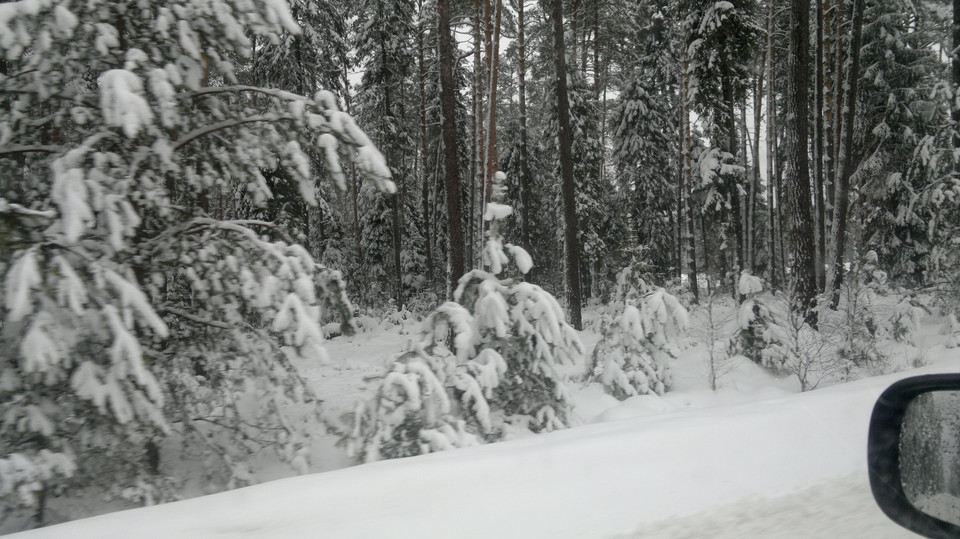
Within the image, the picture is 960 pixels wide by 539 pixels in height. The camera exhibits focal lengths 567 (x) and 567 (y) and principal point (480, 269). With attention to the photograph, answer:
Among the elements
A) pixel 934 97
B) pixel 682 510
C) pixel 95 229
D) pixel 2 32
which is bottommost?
pixel 682 510

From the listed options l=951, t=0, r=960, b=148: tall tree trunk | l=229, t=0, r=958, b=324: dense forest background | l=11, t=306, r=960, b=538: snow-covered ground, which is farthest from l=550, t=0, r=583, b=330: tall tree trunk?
l=11, t=306, r=960, b=538: snow-covered ground

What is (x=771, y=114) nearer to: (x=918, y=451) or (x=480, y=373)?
(x=480, y=373)

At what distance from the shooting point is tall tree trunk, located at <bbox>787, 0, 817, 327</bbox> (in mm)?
11734

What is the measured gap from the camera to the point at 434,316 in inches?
230

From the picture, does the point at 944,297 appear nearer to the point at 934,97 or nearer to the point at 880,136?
the point at 934,97

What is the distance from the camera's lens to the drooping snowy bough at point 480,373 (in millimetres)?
5113

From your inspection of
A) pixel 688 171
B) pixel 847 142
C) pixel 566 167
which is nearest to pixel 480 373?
pixel 566 167

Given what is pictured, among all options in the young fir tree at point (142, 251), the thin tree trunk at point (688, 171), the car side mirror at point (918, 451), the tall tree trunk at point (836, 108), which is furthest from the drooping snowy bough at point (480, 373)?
the thin tree trunk at point (688, 171)

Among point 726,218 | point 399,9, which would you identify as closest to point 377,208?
point 399,9

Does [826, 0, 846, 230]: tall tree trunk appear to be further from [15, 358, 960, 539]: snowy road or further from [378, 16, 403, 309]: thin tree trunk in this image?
[378, 16, 403, 309]: thin tree trunk

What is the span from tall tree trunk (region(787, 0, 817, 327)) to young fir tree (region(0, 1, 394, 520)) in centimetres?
1014

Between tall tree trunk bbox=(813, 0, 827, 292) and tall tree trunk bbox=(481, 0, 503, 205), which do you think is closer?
tall tree trunk bbox=(481, 0, 503, 205)

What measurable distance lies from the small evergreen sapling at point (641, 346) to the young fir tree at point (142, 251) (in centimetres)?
460

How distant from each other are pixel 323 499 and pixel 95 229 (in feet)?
10.2
